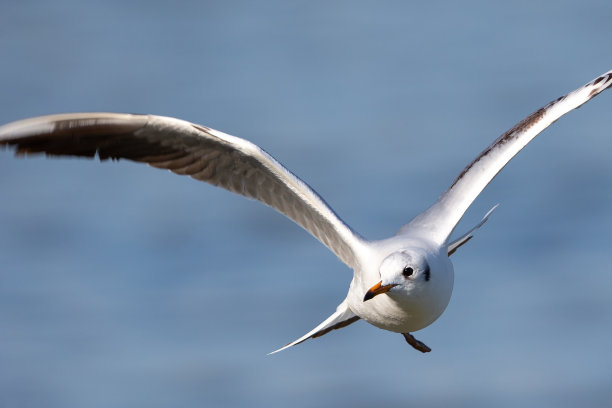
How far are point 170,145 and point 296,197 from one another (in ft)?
3.40

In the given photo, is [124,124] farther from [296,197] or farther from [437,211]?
[437,211]

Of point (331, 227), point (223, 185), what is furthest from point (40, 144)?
point (331, 227)

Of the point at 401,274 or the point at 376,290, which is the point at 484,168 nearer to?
the point at 401,274

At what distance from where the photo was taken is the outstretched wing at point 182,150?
454 inches

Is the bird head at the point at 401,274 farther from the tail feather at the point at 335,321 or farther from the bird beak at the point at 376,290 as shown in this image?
the tail feather at the point at 335,321

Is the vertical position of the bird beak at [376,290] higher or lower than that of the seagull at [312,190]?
lower

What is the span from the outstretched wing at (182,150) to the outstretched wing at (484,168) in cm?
72

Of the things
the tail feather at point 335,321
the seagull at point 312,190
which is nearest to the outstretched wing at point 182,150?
the seagull at point 312,190

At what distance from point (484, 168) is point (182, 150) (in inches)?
94.2

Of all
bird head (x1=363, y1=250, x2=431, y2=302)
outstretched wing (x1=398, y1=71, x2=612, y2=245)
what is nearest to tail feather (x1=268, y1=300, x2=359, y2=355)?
outstretched wing (x1=398, y1=71, x2=612, y2=245)

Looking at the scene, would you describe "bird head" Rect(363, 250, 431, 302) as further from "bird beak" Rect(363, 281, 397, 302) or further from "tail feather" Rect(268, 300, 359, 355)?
"tail feather" Rect(268, 300, 359, 355)

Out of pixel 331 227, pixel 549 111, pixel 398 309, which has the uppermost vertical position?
pixel 549 111

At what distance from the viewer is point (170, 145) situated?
11.9 m

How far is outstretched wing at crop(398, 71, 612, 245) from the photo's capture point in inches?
478
